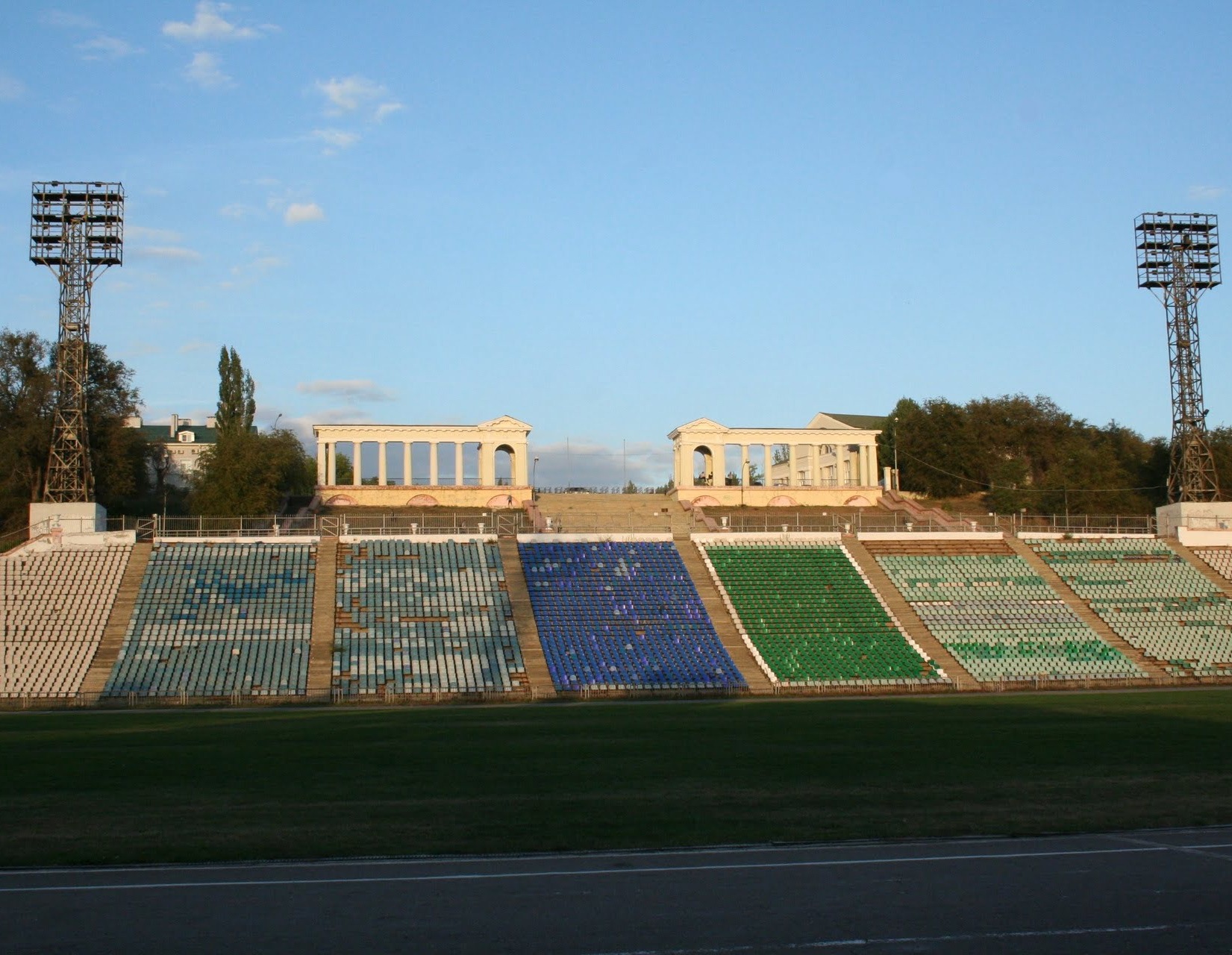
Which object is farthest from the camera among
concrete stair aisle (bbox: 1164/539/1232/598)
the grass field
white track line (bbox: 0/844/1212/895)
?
concrete stair aisle (bbox: 1164/539/1232/598)

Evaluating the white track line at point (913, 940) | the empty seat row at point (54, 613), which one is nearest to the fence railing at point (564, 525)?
the empty seat row at point (54, 613)

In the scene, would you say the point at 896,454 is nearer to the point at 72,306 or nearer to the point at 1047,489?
the point at 1047,489

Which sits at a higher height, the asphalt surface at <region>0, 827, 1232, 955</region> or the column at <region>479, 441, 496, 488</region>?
the column at <region>479, 441, 496, 488</region>

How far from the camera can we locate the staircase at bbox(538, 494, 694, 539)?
7412 cm

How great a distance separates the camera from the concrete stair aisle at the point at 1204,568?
66.6 metres

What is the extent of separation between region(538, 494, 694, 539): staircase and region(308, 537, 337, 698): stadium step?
14.5m

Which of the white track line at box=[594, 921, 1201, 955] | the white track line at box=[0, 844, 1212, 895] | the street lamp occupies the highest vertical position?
the street lamp

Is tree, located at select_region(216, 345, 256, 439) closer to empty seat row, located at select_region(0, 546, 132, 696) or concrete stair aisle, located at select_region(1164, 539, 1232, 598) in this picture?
empty seat row, located at select_region(0, 546, 132, 696)

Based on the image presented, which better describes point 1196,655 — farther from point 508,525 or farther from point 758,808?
point 758,808

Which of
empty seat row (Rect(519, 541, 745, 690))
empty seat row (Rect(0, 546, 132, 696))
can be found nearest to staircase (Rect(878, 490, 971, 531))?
empty seat row (Rect(519, 541, 745, 690))

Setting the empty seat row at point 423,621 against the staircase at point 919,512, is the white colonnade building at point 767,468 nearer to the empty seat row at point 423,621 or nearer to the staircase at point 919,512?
the staircase at point 919,512

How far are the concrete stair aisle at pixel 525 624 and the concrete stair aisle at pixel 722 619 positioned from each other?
28.7ft

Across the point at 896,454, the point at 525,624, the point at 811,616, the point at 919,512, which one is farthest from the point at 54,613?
the point at 896,454

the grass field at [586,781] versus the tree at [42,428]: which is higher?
the tree at [42,428]
